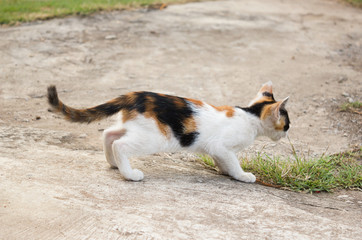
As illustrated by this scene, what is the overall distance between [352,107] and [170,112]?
3.65 m

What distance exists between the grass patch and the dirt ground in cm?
15

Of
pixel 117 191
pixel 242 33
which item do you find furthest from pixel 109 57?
pixel 117 191

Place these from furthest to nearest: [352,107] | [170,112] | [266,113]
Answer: [352,107] < [266,113] < [170,112]

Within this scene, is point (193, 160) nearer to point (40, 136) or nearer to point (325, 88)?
point (40, 136)

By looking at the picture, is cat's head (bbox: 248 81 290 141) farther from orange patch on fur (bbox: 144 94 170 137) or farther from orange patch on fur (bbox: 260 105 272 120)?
orange patch on fur (bbox: 144 94 170 137)

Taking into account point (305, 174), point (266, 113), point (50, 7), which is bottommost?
point (305, 174)

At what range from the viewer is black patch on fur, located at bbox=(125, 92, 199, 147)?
3660 millimetres

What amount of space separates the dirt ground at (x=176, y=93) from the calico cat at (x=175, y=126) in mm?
224

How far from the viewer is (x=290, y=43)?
9.05 meters

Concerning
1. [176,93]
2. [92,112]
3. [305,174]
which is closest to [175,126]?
[92,112]

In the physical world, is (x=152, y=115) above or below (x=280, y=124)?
above

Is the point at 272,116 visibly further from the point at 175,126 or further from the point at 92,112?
the point at 92,112

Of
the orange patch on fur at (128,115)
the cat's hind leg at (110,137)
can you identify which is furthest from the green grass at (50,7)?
the orange patch on fur at (128,115)

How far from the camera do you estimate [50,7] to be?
9.27 metres
